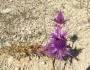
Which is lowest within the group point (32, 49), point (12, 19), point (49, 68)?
point (49, 68)

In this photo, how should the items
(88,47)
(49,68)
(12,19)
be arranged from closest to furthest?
(49,68) → (88,47) → (12,19)

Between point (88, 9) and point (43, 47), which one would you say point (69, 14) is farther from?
point (43, 47)

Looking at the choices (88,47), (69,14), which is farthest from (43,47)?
(69,14)

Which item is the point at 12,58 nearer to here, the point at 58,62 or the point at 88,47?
the point at 58,62

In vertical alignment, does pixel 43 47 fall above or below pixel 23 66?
above

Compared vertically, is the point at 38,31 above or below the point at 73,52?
above

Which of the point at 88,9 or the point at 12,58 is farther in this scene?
the point at 88,9

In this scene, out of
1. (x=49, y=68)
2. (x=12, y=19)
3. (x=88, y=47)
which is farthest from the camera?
(x=12, y=19)

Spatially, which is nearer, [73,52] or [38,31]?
[73,52]
